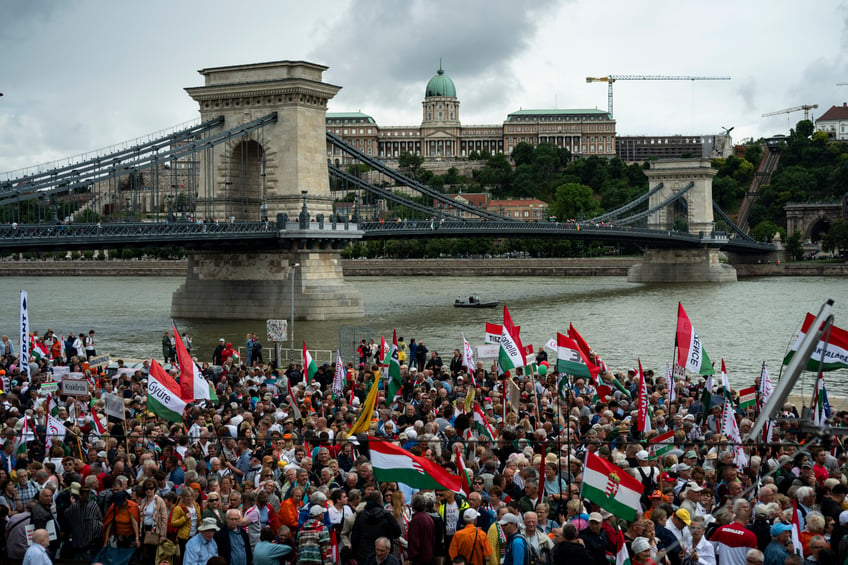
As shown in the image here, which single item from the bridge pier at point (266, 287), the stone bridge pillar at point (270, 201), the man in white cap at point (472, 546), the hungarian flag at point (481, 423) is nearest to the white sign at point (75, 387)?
the hungarian flag at point (481, 423)

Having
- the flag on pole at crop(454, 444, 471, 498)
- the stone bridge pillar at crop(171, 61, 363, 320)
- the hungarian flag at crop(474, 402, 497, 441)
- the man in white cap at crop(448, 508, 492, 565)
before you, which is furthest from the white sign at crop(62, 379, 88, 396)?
the stone bridge pillar at crop(171, 61, 363, 320)

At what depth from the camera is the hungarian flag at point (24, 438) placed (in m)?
11.5

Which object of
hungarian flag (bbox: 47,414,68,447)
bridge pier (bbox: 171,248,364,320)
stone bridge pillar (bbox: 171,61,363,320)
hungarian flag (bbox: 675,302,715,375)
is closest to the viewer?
hungarian flag (bbox: 47,414,68,447)

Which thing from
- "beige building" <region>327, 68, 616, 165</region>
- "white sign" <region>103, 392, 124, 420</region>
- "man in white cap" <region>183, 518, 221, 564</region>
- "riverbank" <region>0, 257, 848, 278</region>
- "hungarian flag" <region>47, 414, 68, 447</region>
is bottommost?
"man in white cap" <region>183, 518, 221, 564</region>

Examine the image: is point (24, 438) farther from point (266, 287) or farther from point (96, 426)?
point (266, 287)

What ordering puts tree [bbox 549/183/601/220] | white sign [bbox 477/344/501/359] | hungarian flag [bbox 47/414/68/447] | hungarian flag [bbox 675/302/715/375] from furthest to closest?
tree [bbox 549/183/601/220] → white sign [bbox 477/344/501/359] → hungarian flag [bbox 675/302/715/375] → hungarian flag [bbox 47/414/68/447]

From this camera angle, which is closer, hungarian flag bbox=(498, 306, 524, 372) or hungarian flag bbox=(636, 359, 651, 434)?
hungarian flag bbox=(636, 359, 651, 434)

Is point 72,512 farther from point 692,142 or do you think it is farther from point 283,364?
point 692,142

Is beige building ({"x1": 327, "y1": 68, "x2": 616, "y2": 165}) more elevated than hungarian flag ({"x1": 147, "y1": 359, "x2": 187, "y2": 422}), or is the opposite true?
beige building ({"x1": 327, "y1": 68, "x2": 616, "y2": 165})

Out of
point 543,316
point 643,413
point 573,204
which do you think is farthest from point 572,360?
point 573,204

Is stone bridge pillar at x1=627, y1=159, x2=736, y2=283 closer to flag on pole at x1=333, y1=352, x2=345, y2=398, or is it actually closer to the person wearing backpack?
flag on pole at x1=333, y1=352, x2=345, y2=398

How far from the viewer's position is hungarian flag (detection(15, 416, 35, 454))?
11.5 meters

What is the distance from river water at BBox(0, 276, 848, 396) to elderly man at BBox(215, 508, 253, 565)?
738 inches

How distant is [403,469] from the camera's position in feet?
28.6
